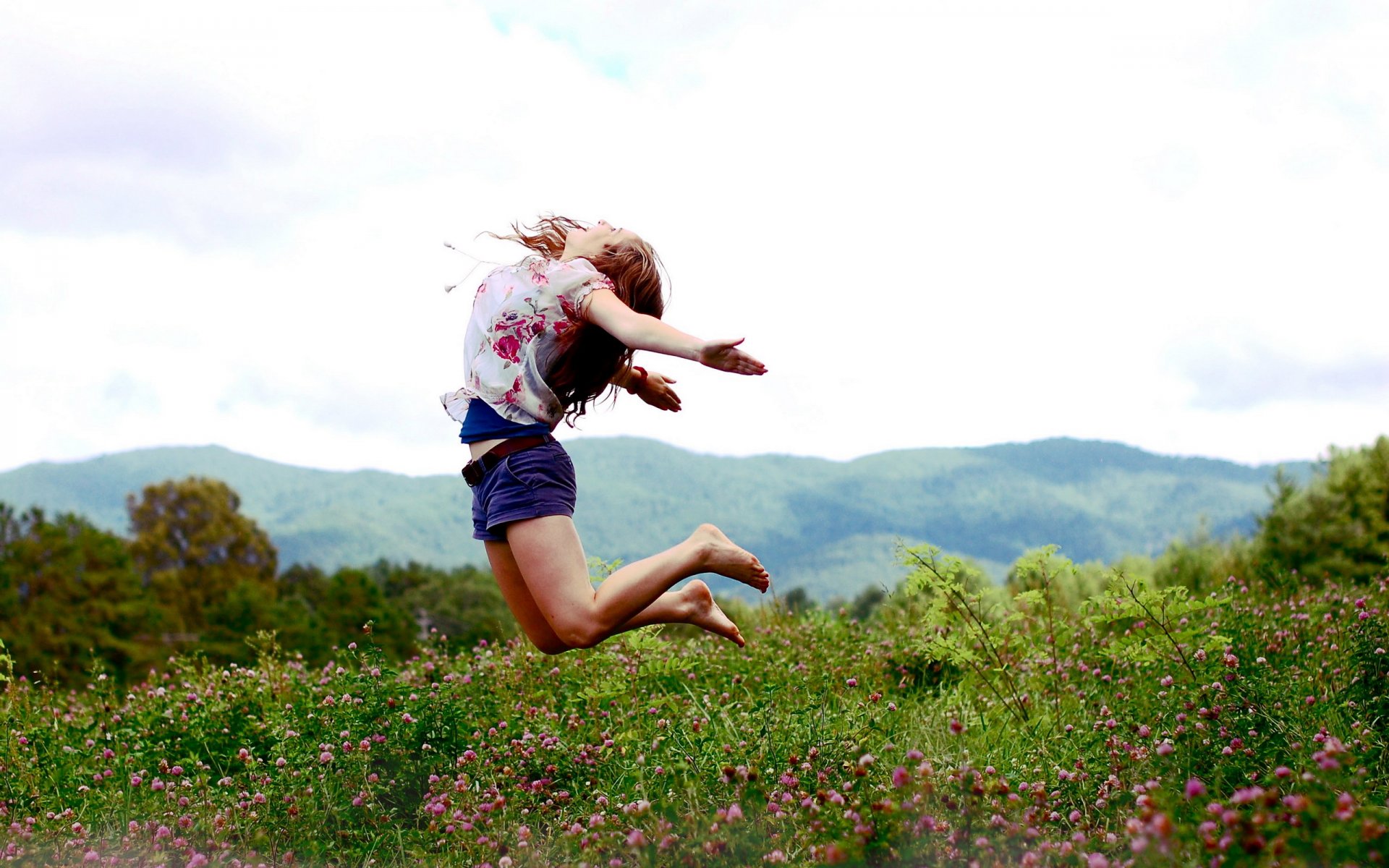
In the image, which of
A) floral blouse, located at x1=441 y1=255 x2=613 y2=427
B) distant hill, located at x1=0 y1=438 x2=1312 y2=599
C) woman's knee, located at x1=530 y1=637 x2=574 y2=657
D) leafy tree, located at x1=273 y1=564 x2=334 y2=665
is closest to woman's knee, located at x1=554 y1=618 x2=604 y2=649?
woman's knee, located at x1=530 y1=637 x2=574 y2=657

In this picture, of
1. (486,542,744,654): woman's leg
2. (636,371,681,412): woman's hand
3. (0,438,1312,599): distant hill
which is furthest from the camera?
(0,438,1312,599): distant hill

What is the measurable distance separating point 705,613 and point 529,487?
1.09 meters

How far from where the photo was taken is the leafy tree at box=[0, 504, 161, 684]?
2766 cm

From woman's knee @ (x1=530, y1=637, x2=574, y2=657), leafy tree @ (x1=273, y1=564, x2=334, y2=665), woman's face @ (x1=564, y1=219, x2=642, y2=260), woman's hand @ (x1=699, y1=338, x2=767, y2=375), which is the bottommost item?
leafy tree @ (x1=273, y1=564, x2=334, y2=665)

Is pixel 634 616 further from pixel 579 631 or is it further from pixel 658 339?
pixel 658 339

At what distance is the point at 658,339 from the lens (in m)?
3.78

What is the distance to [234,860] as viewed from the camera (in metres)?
3.60

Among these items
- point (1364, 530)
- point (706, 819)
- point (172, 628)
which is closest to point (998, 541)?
point (172, 628)

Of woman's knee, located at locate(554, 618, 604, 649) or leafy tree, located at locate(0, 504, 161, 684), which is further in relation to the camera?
leafy tree, located at locate(0, 504, 161, 684)

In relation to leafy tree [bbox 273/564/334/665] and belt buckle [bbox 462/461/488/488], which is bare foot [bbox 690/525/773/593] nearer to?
belt buckle [bbox 462/461/488/488]

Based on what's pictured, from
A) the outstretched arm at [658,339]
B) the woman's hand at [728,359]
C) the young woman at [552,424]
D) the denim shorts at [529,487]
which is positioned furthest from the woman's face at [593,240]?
the woman's hand at [728,359]

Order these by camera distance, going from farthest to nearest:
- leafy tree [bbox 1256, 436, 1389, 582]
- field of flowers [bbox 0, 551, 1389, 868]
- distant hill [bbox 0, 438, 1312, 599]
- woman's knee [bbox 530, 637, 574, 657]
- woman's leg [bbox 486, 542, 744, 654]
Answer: distant hill [bbox 0, 438, 1312, 599], leafy tree [bbox 1256, 436, 1389, 582], woman's knee [bbox 530, 637, 574, 657], woman's leg [bbox 486, 542, 744, 654], field of flowers [bbox 0, 551, 1389, 868]

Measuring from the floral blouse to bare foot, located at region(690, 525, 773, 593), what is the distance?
30.0 inches

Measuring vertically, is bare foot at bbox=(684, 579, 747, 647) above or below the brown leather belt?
below
